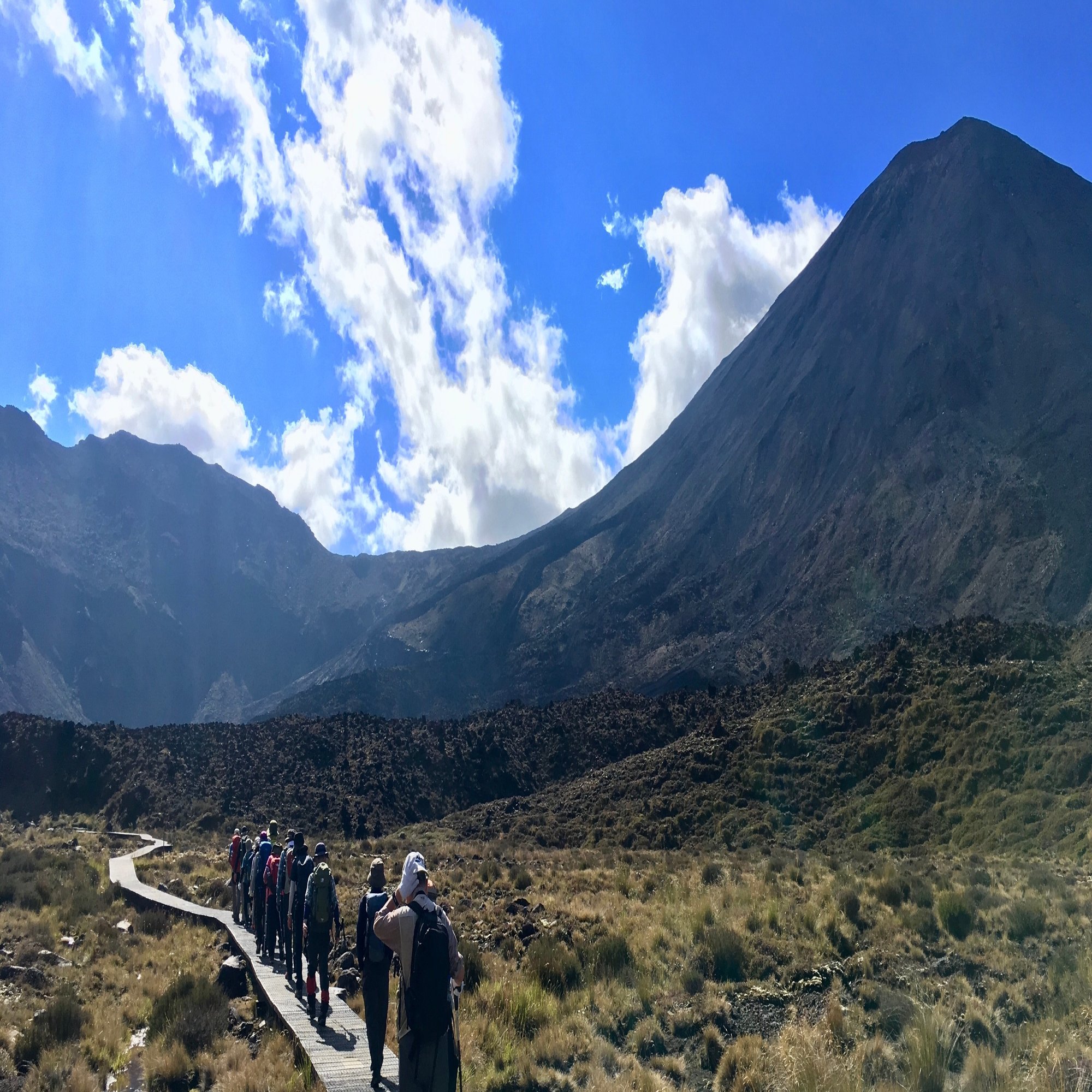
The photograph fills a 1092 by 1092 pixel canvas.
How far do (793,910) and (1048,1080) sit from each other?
589cm

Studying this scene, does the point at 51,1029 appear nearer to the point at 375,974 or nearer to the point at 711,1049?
the point at 375,974

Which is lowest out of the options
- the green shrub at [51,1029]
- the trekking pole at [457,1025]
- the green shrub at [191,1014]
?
the green shrub at [191,1014]

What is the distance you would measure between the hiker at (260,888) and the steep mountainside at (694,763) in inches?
631

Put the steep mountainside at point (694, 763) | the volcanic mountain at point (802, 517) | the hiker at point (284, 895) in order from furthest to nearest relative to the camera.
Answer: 1. the volcanic mountain at point (802, 517)
2. the steep mountainside at point (694, 763)
3. the hiker at point (284, 895)

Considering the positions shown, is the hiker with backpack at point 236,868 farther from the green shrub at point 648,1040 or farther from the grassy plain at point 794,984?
the green shrub at point 648,1040

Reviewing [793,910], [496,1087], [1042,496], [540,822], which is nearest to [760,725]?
[540,822]

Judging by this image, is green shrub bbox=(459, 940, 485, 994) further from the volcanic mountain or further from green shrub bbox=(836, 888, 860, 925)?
the volcanic mountain

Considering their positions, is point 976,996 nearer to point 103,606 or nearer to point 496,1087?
point 496,1087

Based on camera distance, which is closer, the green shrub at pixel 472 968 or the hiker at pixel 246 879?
the green shrub at pixel 472 968

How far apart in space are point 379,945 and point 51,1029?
4836mm

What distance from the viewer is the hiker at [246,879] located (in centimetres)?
1501

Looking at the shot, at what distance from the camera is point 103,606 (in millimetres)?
146000

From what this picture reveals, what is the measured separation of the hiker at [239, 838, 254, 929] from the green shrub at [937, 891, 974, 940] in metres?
10.9

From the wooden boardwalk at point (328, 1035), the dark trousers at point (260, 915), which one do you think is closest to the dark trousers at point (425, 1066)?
the wooden boardwalk at point (328, 1035)
